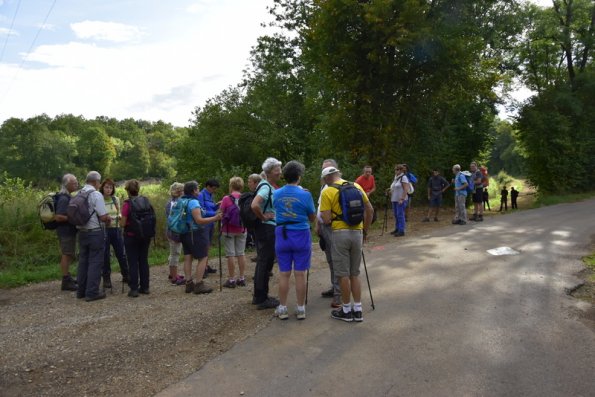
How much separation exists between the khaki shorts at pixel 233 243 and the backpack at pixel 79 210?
2.19 metres

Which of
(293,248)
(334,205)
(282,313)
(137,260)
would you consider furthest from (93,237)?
(334,205)

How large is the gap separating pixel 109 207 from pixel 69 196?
2.21ft

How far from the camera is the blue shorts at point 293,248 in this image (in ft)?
18.6

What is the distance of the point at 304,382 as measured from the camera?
416 cm

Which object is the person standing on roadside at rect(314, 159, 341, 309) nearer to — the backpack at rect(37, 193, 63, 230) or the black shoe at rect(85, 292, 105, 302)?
the black shoe at rect(85, 292, 105, 302)

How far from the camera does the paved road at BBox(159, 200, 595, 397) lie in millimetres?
4066

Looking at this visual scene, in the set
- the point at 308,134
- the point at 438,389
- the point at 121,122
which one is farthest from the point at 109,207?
the point at 121,122

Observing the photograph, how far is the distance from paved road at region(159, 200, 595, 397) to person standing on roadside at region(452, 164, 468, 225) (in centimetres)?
542

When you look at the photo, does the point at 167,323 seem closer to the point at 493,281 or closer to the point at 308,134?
the point at 493,281

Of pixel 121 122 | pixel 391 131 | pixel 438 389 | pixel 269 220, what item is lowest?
pixel 438 389

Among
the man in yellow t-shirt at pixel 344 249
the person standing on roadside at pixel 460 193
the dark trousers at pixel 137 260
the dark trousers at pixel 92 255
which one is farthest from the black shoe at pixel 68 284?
the person standing on roadside at pixel 460 193

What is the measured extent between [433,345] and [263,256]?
8.48ft

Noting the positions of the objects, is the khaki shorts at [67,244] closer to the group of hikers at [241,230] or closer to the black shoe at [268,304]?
the group of hikers at [241,230]

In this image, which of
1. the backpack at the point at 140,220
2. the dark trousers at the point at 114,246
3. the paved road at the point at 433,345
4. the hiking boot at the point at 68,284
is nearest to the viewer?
the paved road at the point at 433,345
